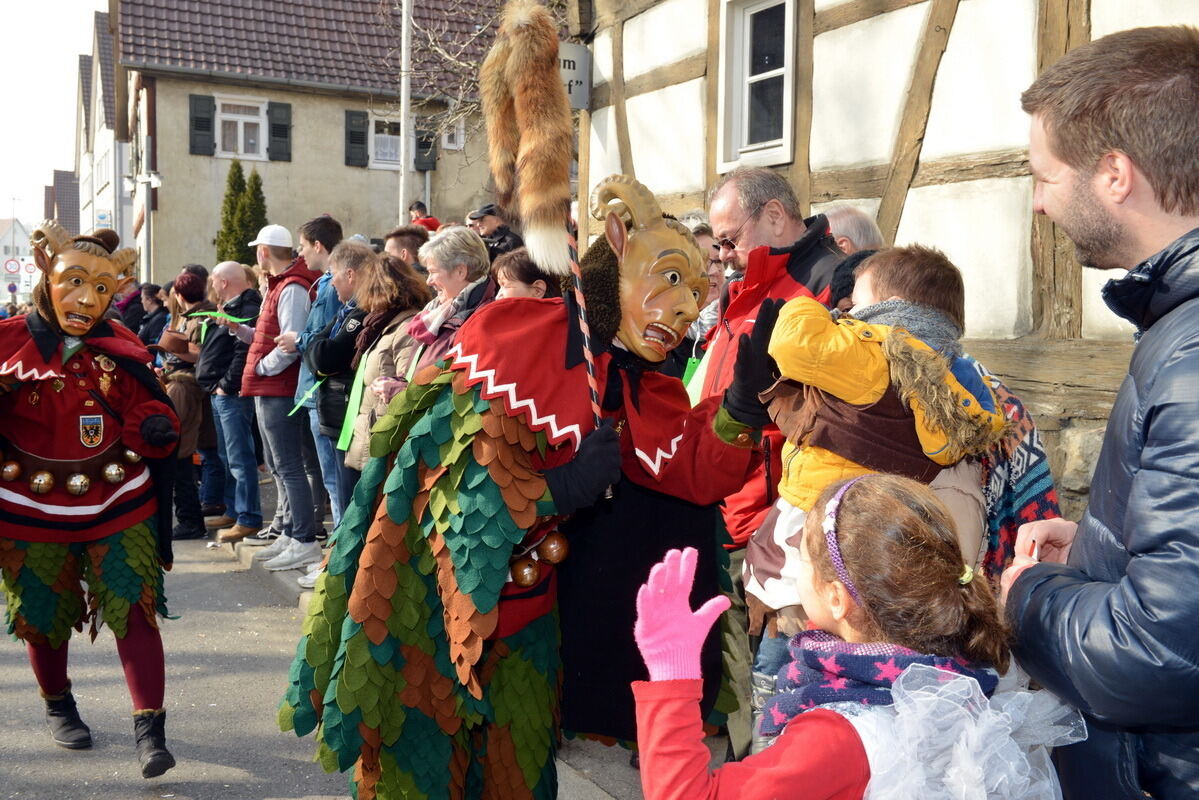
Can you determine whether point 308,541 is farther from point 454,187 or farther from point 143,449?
point 454,187

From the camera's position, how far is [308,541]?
275 inches

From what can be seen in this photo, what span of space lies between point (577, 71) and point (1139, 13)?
4644mm

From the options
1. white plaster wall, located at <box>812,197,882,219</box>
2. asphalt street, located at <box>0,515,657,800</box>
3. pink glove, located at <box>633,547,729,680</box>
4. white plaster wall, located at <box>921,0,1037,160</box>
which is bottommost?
asphalt street, located at <box>0,515,657,800</box>

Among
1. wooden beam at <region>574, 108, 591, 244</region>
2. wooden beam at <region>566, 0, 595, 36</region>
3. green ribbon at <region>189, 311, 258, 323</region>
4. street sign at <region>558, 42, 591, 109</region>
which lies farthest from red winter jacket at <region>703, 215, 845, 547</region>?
wooden beam at <region>566, 0, 595, 36</region>

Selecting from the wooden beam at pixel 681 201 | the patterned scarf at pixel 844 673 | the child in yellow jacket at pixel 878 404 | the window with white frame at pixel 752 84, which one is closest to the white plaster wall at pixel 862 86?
the window with white frame at pixel 752 84

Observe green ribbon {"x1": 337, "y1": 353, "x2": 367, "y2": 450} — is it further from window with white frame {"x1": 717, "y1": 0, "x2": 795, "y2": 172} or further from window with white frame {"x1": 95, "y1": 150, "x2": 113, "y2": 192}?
window with white frame {"x1": 95, "y1": 150, "x2": 113, "y2": 192}

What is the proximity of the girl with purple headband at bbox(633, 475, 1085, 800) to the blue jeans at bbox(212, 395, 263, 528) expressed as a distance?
21.1 feet

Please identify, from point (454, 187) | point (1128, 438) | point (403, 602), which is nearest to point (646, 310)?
point (403, 602)

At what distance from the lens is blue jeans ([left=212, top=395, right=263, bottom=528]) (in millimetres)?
7645

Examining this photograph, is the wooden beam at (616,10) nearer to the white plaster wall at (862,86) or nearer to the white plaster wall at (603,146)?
the white plaster wall at (603,146)

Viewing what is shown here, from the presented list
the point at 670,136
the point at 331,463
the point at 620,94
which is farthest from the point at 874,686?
Result: the point at 620,94

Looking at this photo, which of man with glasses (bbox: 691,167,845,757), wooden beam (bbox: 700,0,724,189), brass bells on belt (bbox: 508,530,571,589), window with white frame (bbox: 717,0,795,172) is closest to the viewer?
brass bells on belt (bbox: 508,530,571,589)

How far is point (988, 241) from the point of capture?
5.28 metres

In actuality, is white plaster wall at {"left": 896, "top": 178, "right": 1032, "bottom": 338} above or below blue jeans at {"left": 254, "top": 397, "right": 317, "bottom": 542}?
above
